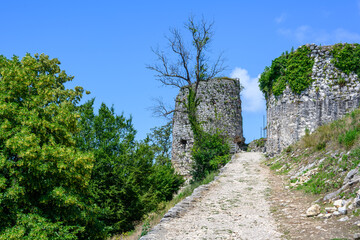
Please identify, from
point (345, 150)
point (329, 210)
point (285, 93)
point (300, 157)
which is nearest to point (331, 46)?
point (285, 93)

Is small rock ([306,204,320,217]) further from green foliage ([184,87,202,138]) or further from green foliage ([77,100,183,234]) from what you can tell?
green foliage ([184,87,202,138])

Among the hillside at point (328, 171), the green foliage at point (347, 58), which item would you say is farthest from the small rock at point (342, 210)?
the green foliage at point (347, 58)

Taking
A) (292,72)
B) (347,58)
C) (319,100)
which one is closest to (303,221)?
(319,100)

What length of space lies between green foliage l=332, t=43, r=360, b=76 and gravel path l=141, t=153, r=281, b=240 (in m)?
6.71

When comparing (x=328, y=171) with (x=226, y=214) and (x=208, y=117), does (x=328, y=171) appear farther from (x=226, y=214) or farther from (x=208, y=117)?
(x=208, y=117)

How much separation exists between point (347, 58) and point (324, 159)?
6.81 m

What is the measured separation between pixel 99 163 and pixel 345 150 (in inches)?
415

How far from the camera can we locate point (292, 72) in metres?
16.9

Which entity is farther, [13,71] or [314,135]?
[314,135]

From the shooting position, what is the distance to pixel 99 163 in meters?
15.5

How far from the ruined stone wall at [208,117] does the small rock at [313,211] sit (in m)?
15.0

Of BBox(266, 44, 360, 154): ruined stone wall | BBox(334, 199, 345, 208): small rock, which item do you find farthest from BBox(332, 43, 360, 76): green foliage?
BBox(334, 199, 345, 208): small rock

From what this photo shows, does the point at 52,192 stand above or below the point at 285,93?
below

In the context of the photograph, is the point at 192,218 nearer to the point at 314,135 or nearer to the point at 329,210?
the point at 329,210
